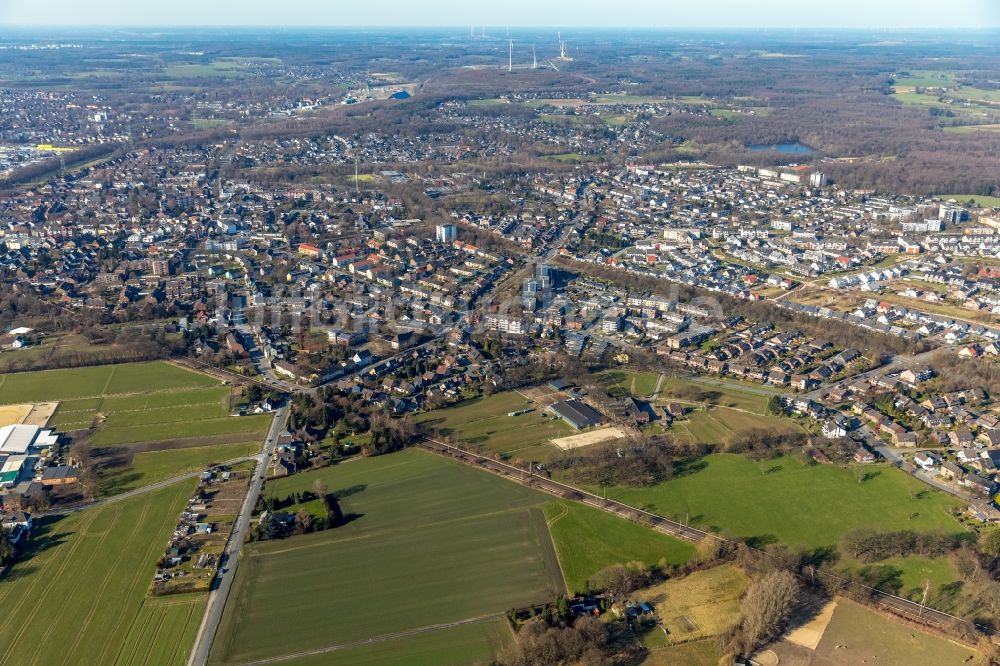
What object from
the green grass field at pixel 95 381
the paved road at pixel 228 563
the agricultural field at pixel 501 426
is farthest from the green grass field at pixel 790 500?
the green grass field at pixel 95 381

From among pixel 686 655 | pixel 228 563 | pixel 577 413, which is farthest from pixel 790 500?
pixel 228 563

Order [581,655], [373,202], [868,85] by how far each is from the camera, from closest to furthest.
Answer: [581,655] < [373,202] < [868,85]

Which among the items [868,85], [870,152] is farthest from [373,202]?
[868,85]

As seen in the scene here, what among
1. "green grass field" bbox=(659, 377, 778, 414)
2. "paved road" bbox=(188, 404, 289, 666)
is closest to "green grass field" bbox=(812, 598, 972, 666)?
"green grass field" bbox=(659, 377, 778, 414)

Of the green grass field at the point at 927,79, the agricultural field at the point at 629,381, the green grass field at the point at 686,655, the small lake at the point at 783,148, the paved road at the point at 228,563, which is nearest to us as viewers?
the green grass field at the point at 686,655

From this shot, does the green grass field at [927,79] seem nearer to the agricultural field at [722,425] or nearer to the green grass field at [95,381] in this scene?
the agricultural field at [722,425]

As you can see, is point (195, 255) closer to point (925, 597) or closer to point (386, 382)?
point (386, 382)

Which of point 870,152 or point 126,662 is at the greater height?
point 870,152

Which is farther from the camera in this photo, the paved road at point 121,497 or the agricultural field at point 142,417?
the agricultural field at point 142,417
